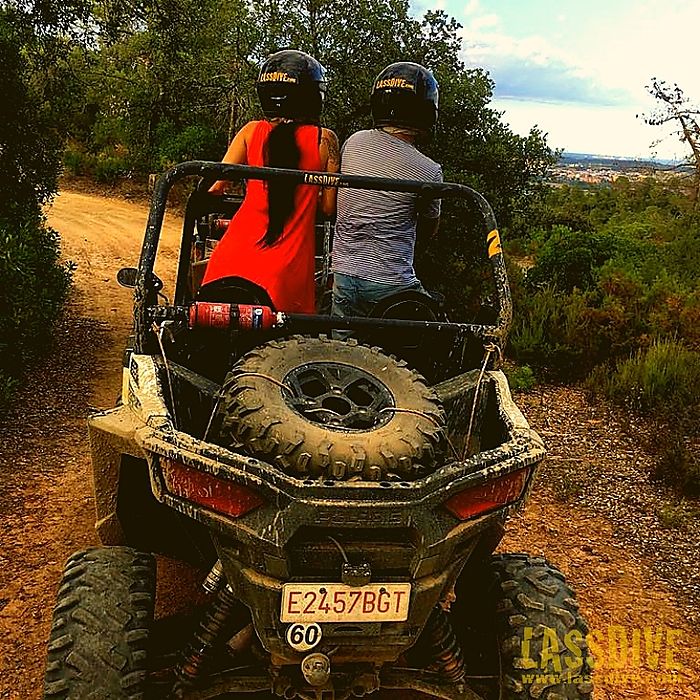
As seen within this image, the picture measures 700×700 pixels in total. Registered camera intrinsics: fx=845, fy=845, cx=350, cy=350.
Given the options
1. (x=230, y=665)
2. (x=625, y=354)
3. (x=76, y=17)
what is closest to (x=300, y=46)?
(x=76, y=17)

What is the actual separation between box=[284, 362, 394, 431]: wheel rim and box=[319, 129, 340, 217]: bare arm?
4.84ft

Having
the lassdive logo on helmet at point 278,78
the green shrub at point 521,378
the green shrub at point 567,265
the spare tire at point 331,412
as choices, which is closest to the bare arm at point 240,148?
the lassdive logo on helmet at point 278,78

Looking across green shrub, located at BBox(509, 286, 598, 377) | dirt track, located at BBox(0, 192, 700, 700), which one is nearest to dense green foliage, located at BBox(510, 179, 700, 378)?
green shrub, located at BBox(509, 286, 598, 377)

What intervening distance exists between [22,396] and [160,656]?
4.74m

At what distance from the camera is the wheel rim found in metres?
2.75

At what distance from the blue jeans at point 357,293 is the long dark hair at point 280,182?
17.6 inches

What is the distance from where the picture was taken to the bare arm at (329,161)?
416cm

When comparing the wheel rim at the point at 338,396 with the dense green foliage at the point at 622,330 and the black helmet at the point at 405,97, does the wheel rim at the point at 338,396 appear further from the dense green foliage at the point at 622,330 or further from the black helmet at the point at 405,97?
the dense green foliage at the point at 622,330

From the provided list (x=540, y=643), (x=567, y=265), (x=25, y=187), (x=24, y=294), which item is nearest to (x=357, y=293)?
(x=540, y=643)

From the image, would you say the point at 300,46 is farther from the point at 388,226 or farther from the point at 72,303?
the point at 388,226

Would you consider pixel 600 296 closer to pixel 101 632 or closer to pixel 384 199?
pixel 384 199

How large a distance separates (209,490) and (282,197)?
189cm

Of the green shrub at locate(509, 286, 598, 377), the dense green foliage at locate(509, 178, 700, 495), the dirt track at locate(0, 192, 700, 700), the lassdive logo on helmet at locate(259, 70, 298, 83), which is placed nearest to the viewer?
the dirt track at locate(0, 192, 700, 700)

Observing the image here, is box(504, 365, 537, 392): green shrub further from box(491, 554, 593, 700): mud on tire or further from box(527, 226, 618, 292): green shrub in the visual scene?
box(491, 554, 593, 700): mud on tire
